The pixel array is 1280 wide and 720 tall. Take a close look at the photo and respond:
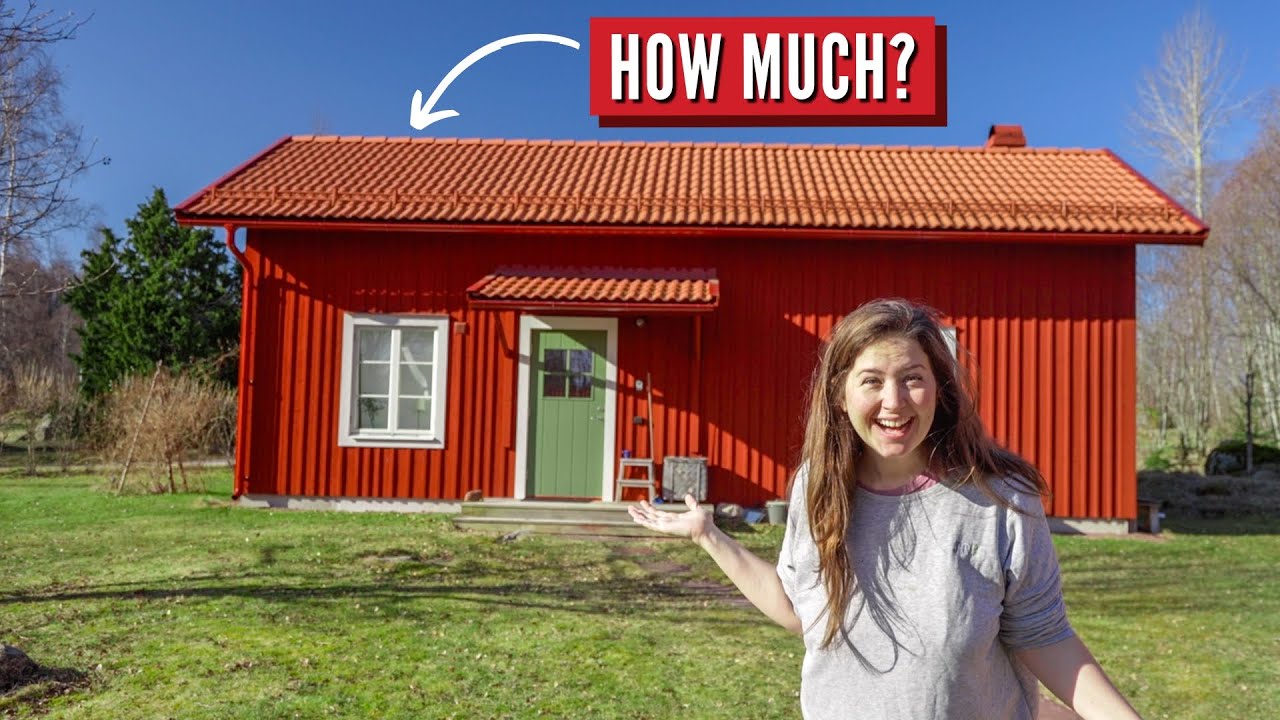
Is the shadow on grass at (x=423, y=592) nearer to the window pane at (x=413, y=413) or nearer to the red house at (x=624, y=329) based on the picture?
the red house at (x=624, y=329)

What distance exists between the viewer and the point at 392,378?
11.3 meters

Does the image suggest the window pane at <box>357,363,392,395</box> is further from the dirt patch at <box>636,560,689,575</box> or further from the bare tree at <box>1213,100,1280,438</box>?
the bare tree at <box>1213,100,1280,438</box>

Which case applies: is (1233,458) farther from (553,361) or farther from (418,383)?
(418,383)

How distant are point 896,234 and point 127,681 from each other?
8987mm

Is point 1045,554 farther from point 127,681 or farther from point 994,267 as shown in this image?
point 994,267

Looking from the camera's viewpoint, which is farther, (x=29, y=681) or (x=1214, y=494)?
(x=1214, y=494)

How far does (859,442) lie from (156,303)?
86.1 ft

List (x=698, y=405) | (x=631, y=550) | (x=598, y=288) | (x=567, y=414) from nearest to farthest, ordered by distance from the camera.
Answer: (x=631, y=550) → (x=598, y=288) → (x=698, y=405) → (x=567, y=414)

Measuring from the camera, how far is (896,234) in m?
10.8

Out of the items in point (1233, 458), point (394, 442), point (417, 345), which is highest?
point (417, 345)

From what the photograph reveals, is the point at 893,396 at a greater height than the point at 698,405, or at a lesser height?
greater

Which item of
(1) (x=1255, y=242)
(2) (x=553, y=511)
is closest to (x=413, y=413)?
(2) (x=553, y=511)

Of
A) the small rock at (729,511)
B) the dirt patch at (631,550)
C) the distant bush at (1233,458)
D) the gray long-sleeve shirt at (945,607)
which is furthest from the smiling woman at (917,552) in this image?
the distant bush at (1233,458)

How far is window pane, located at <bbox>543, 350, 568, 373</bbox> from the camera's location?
11.2 m
